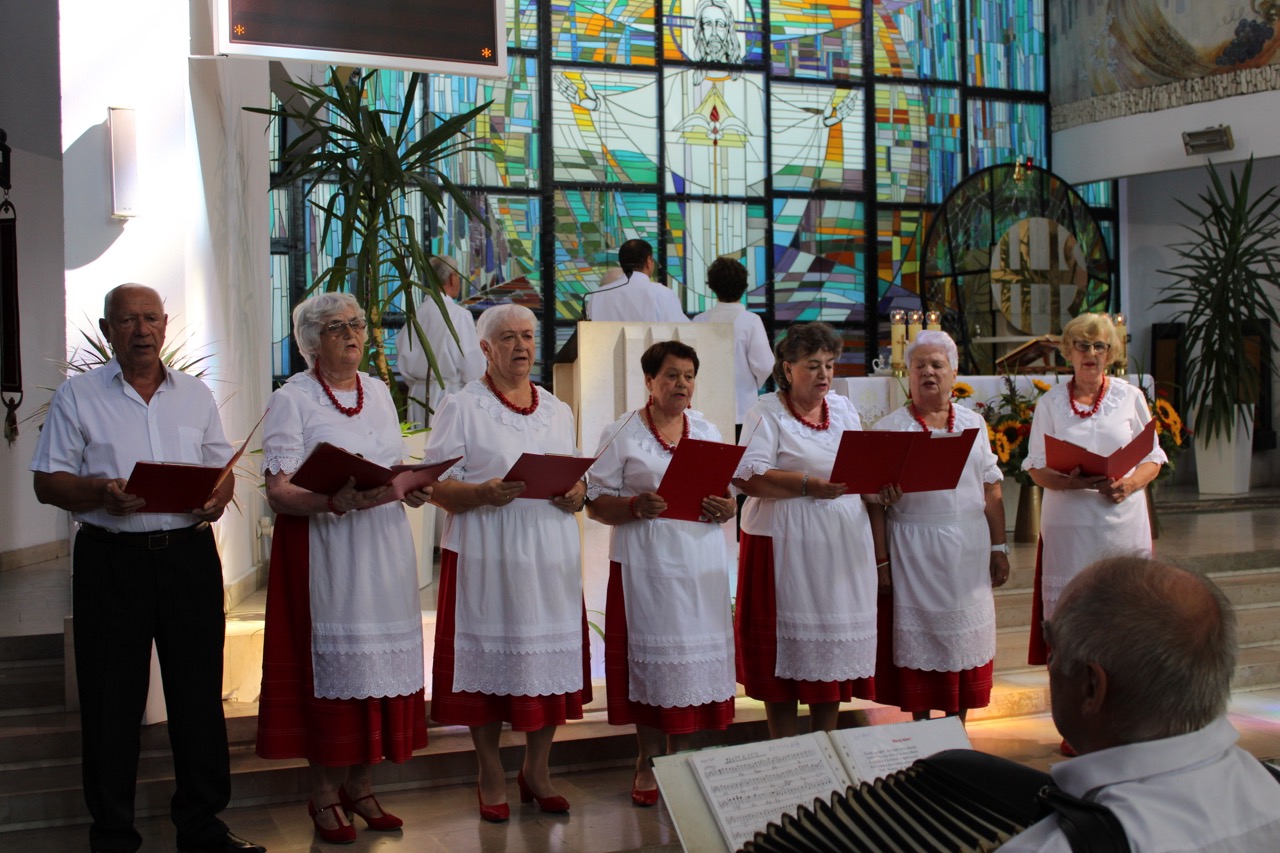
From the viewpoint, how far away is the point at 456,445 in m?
3.97

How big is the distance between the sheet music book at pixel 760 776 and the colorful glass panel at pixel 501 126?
28.9 feet

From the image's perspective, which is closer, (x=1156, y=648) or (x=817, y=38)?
(x=1156, y=648)

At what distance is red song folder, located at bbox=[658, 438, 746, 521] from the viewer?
3.81 m

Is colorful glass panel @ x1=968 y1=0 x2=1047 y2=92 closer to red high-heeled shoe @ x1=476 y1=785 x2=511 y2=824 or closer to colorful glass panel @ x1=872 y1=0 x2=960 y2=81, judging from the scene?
colorful glass panel @ x1=872 y1=0 x2=960 y2=81

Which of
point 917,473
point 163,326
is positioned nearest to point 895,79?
point 917,473

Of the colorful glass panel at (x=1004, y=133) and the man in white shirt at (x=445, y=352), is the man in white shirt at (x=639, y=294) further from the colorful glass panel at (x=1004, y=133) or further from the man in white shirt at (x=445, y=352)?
the colorful glass panel at (x=1004, y=133)

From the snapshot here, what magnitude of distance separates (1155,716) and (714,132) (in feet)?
33.9

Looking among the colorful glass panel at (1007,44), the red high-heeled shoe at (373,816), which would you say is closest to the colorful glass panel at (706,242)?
the colorful glass panel at (1007,44)

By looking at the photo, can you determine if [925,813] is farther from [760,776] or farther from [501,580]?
[501,580]

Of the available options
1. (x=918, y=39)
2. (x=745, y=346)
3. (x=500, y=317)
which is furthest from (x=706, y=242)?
(x=500, y=317)

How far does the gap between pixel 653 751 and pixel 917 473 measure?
4.12 ft

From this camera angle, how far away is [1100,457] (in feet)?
14.9

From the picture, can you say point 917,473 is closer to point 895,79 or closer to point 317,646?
point 317,646

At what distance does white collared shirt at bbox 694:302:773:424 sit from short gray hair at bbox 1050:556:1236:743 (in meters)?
6.35
